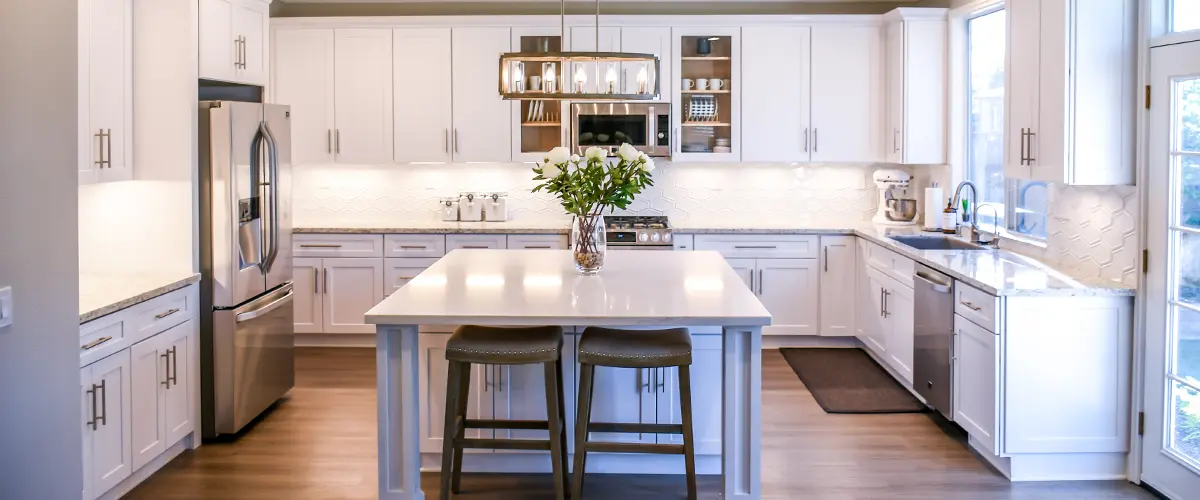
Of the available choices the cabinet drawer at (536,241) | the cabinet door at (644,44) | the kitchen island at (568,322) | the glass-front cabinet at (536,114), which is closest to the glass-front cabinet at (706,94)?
the cabinet door at (644,44)

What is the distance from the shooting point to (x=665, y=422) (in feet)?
13.1

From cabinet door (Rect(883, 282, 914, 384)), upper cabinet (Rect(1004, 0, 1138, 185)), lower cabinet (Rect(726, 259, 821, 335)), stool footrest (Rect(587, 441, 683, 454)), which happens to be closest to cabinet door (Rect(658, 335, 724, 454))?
stool footrest (Rect(587, 441, 683, 454))

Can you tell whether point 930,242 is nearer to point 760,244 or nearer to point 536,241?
point 760,244

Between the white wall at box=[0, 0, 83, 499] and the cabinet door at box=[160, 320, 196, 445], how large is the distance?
197 centimetres

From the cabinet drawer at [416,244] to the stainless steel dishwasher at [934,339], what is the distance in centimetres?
314

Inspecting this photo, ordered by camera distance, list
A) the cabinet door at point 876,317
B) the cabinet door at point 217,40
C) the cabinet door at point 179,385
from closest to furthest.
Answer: the cabinet door at point 179,385 < the cabinet door at point 217,40 < the cabinet door at point 876,317

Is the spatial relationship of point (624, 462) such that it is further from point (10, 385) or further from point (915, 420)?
point (10, 385)

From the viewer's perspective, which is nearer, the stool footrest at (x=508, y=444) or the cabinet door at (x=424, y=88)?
the stool footrest at (x=508, y=444)

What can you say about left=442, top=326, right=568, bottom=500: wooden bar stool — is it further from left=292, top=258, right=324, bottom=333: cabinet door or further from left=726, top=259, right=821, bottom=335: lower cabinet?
left=292, top=258, right=324, bottom=333: cabinet door

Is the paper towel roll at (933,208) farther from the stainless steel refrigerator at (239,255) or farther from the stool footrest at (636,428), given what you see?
the stainless steel refrigerator at (239,255)

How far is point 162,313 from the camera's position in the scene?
13.4 ft

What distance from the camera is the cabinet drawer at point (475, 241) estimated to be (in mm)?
6586

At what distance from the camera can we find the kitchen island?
3248 mm

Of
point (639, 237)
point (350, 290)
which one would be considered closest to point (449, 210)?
point (350, 290)
